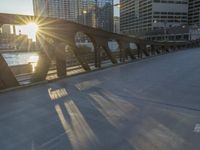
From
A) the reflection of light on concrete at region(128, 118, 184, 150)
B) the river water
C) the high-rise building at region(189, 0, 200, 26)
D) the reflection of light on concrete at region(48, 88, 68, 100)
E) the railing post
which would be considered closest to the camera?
the reflection of light on concrete at region(128, 118, 184, 150)

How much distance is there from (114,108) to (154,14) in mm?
97155

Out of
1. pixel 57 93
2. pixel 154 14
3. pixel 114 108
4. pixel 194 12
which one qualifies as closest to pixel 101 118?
pixel 114 108

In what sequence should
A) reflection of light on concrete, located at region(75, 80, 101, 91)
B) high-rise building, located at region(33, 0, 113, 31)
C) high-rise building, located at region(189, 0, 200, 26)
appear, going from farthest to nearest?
high-rise building, located at region(189, 0, 200, 26) → high-rise building, located at region(33, 0, 113, 31) → reflection of light on concrete, located at region(75, 80, 101, 91)

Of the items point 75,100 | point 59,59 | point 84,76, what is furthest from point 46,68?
point 75,100

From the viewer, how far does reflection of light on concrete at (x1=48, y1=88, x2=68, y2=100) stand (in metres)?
3.89

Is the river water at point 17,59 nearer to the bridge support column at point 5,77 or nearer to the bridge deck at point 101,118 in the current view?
the bridge support column at point 5,77

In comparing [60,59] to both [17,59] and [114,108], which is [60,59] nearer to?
[114,108]

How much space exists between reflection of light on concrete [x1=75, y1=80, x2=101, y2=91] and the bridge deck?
46mm

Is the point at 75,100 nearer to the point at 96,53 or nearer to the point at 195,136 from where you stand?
the point at 195,136

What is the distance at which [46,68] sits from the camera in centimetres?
526

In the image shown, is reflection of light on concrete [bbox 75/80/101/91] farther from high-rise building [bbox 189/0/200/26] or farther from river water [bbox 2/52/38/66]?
high-rise building [bbox 189/0/200/26]

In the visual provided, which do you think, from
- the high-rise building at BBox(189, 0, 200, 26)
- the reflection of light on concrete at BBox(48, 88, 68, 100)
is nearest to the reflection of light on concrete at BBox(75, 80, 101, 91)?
the reflection of light on concrete at BBox(48, 88, 68, 100)

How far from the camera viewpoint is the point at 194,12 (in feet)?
315

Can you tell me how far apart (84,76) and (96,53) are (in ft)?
4.64
